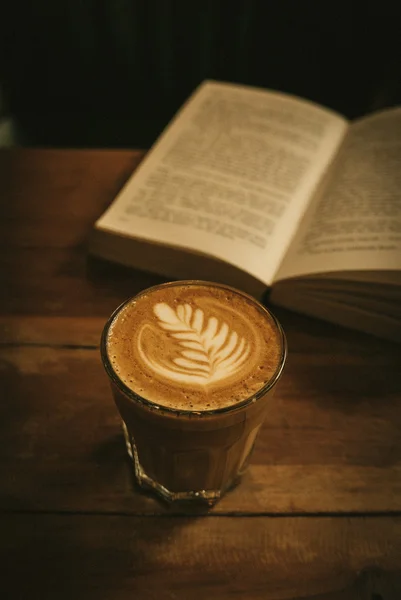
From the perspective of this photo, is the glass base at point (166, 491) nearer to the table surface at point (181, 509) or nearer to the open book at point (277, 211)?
the table surface at point (181, 509)

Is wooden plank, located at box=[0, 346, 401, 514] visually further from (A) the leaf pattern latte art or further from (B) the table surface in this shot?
(A) the leaf pattern latte art

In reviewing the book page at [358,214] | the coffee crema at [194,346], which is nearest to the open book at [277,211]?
the book page at [358,214]

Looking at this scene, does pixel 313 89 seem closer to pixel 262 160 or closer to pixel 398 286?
pixel 262 160

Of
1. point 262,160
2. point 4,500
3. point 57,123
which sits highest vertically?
point 262,160

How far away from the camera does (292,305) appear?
2.19ft

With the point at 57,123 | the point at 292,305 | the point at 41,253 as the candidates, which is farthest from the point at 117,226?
the point at 57,123

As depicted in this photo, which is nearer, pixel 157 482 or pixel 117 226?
pixel 157 482

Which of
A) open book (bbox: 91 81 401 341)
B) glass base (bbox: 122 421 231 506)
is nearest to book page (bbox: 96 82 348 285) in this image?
open book (bbox: 91 81 401 341)

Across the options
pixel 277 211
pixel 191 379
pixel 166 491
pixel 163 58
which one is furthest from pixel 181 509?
pixel 163 58

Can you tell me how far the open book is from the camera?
644 millimetres

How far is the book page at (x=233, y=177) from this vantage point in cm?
69

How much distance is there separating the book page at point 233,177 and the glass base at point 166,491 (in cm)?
26

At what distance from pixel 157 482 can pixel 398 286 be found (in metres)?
0.35

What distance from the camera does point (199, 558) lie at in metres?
0.46
